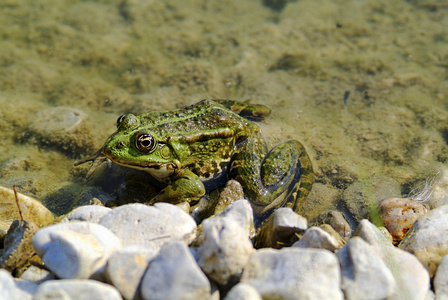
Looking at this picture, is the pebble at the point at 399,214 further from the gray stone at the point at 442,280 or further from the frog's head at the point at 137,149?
the frog's head at the point at 137,149

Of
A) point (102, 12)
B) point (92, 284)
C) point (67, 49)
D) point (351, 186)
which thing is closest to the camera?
point (92, 284)

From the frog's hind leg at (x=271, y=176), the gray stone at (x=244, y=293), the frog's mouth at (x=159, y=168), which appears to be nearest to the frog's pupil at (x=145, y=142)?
the frog's mouth at (x=159, y=168)

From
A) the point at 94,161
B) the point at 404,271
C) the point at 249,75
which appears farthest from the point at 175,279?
the point at 249,75

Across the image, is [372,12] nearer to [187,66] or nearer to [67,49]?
[187,66]

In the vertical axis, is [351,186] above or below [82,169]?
above

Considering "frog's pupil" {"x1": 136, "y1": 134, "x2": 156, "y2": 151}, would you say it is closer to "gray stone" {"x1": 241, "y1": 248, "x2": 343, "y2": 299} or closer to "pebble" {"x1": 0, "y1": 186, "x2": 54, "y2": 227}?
"pebble" {"x1": 0, "y1": 186, "x2": 54, "y2": 227}

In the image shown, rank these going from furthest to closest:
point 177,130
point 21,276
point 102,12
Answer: point 102,12
point 177,130
point 21,276

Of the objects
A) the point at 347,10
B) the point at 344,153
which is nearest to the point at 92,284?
the point at 344,153
